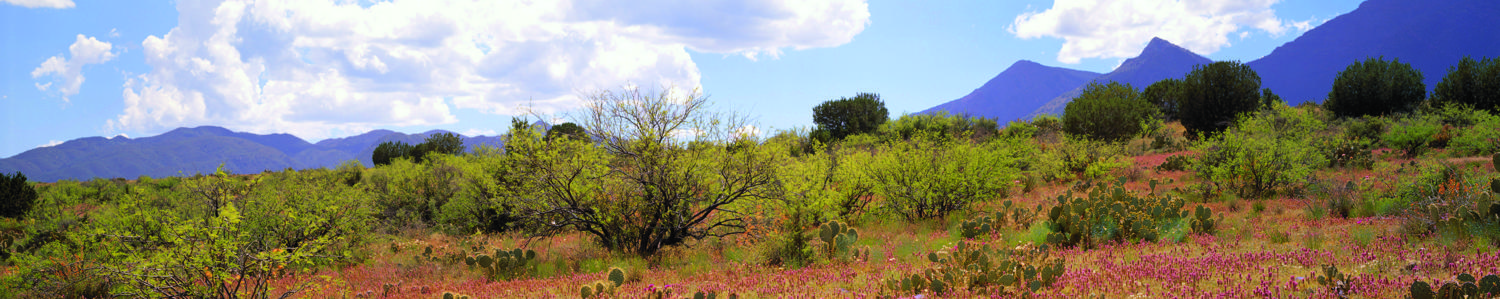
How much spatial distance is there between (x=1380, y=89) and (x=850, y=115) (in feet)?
110

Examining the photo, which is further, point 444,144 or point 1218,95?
point 444,144

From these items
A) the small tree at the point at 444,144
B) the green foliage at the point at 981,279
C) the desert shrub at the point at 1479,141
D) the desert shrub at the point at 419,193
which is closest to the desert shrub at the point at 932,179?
the green foliage at the point at 981,279

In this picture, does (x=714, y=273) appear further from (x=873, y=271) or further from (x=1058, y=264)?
(x=1058, y=264)

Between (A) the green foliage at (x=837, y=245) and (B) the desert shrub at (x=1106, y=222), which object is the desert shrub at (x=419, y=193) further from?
(B) the desert shrub at (x=1106, y=222)

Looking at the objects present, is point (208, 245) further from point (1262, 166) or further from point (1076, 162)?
point (1076, 162)

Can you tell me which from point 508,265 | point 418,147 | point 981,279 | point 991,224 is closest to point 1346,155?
point 991,224

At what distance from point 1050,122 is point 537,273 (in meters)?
44.8

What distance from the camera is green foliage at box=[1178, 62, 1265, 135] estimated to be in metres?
39.3

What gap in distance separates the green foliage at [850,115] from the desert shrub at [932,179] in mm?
36785

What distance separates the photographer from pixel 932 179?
13.0m

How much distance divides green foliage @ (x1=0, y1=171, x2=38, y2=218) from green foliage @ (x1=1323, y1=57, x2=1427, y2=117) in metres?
69.2

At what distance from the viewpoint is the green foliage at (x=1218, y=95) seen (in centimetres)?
3928

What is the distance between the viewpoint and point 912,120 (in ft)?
163

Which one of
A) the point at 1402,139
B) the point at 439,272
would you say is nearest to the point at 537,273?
the point at 439,272
